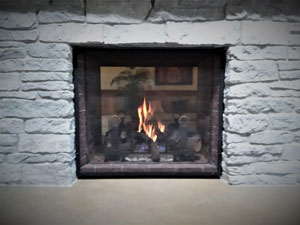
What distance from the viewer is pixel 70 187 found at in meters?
1.43

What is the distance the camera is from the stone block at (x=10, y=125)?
139 centimetres

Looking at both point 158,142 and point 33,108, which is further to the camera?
point 158,142

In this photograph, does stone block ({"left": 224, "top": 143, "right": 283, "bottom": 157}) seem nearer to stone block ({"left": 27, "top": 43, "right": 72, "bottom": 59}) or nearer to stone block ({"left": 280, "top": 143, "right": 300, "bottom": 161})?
stone block ({"left": 280, "top": 143, "right": 300, "bottom": 161})

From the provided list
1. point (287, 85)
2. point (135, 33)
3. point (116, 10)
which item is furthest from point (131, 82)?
point (287, 85)

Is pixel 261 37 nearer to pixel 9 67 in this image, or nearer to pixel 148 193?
pixel 148 193

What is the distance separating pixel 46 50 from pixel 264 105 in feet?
5.35

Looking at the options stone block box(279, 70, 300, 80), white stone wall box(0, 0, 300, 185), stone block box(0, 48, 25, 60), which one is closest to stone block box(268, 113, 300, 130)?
white stone wall box(0, 0, 300, 185)

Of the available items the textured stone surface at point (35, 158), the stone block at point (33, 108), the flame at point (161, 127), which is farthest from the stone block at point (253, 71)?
the textured stone surface at point (35, 158)

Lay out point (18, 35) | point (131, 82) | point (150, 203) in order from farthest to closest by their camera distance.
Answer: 1. point (131, 82)
2. point (18, 35)
3. point (150, 203)

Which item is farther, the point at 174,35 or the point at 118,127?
the point at 118,127

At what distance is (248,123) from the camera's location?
1410 millimetres

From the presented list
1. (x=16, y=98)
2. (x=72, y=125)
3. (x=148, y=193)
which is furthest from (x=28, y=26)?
(x=148, y=193)

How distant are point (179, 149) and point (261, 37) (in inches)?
42.0

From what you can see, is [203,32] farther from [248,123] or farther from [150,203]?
[150,203]
